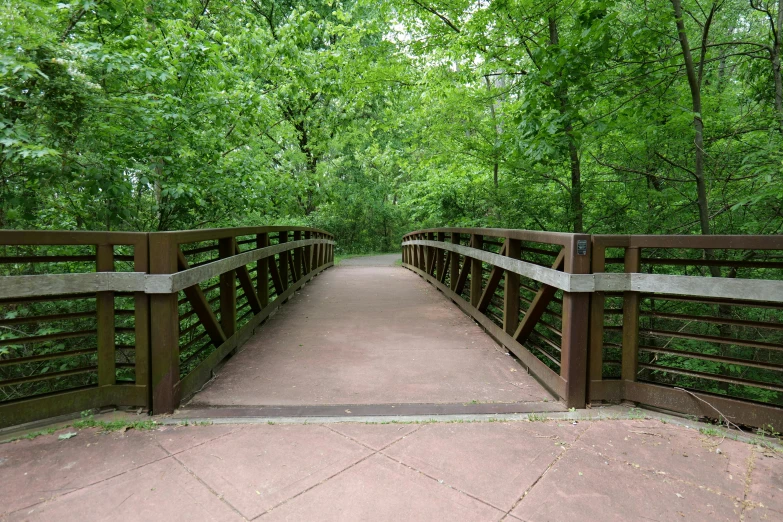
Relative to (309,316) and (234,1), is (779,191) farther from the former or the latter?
(234,1)

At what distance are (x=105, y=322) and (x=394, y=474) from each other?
83.0 inches

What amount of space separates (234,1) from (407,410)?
1026 centimetres

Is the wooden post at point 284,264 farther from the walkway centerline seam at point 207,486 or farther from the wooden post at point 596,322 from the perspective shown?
the wooden post at point 596,322

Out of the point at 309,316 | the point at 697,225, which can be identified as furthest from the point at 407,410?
the point at 697,225

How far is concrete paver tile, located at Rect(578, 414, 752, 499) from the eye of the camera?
2281mm

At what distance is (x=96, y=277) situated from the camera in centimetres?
288

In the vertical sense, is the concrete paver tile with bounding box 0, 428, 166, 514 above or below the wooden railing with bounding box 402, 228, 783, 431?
below

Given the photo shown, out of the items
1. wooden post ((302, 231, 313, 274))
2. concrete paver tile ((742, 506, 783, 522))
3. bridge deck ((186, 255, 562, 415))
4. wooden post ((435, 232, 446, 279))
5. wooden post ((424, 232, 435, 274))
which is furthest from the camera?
wooden post ((424, 232, 435, 274))

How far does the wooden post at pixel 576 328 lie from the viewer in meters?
3.04

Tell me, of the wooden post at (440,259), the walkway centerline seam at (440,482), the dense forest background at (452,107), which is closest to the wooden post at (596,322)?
the walkway centerline seam at (440,482)

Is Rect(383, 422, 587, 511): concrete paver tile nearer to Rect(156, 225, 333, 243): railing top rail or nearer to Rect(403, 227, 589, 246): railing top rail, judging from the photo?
Rect(403, 227, 589, 246): railing top rail

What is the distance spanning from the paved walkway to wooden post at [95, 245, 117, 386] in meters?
0.42

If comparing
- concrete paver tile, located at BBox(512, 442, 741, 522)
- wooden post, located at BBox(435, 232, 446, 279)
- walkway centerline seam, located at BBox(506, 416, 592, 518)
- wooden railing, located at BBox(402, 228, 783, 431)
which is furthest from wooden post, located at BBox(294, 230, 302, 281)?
concrete paver tile, located at BBox(512, 442, 741, 522)

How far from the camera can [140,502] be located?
6.76ft
